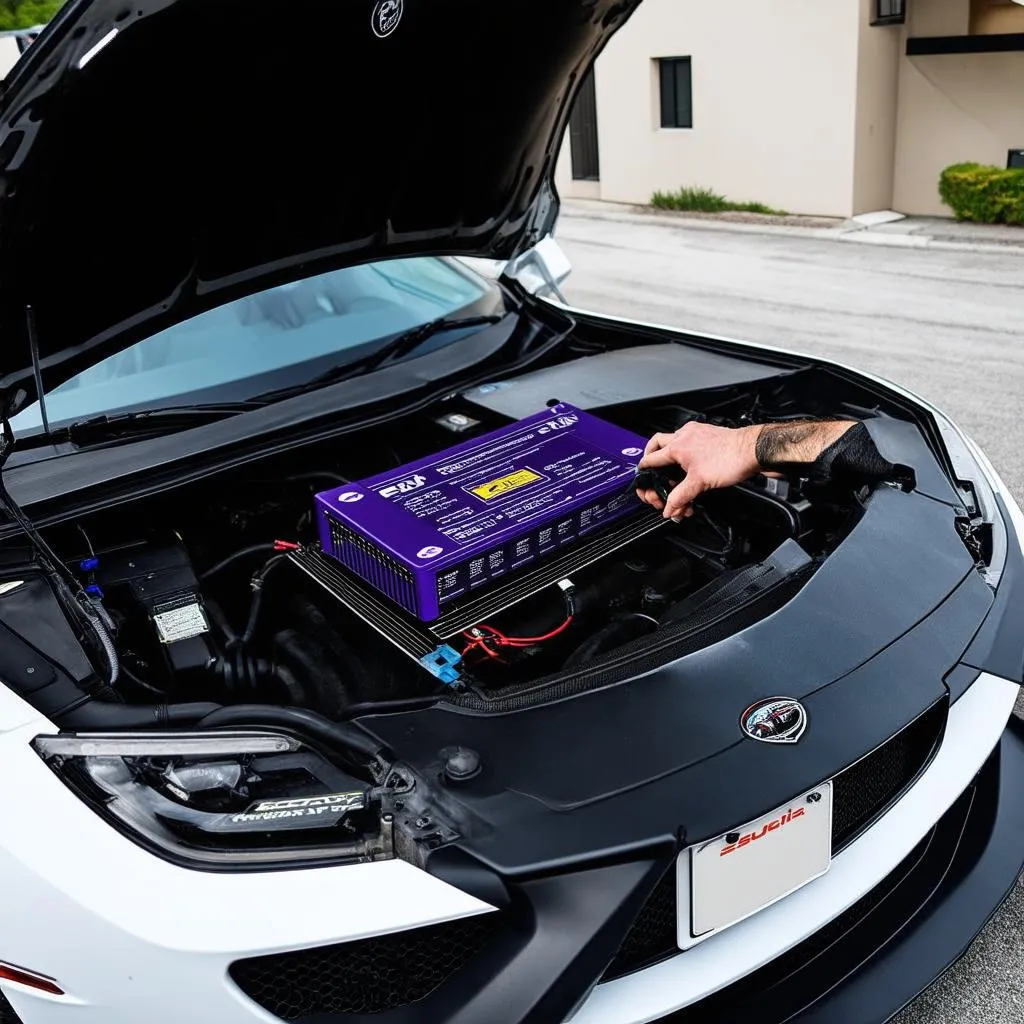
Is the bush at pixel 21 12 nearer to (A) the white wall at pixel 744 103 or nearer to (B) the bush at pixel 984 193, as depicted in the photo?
(A) the white wall at pixel 744 103

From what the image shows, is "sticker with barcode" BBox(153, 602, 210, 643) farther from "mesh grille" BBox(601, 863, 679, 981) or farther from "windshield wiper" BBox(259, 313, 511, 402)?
"mesh grille" BBox(601, 863, 679, 981)

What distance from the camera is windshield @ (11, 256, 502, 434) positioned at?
103 inches

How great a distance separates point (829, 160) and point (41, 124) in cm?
1168

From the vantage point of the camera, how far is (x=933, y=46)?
11.6 m

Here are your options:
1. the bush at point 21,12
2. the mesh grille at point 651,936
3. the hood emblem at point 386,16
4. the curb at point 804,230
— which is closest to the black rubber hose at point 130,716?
the mesh grille at point 651,936

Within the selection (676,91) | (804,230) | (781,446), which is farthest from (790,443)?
(676,91)

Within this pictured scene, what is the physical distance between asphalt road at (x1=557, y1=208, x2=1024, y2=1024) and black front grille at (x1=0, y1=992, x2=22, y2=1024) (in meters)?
2.01

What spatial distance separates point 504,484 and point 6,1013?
1362 millimetres

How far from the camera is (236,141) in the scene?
83.3 inches

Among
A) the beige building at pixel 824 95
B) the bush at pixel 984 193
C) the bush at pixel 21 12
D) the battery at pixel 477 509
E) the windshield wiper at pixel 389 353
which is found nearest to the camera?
the battery at pixel 477 509

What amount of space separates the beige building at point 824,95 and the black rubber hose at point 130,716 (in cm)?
1163

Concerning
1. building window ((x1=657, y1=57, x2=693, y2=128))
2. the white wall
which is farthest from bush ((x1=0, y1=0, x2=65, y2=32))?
building window ((x1=657, y1=57, x2=693, y2=128))

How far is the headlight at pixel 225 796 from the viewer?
5.26 ft

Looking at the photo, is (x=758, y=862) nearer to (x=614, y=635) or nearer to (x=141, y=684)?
(x=614, y=635)
